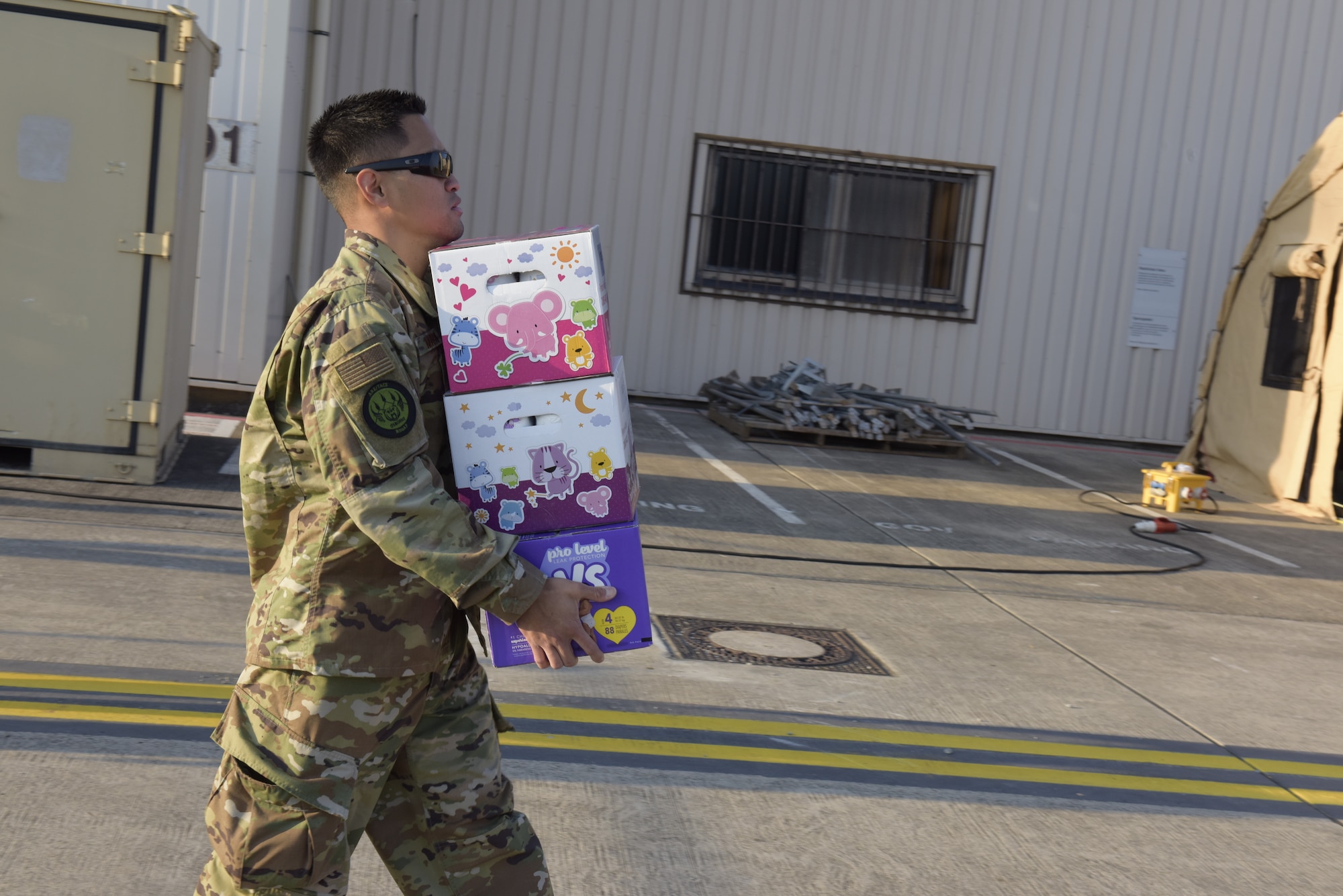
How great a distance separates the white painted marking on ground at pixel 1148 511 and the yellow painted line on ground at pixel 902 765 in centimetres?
488

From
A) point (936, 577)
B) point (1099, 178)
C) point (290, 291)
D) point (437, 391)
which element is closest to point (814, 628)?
point (936, 577)

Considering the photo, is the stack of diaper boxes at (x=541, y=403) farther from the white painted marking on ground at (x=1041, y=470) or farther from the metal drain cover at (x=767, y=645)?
the white painted marking on ground at (x=1041, y=470)

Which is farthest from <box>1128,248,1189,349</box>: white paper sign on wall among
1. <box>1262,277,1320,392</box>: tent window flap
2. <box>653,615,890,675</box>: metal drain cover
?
<box>653,615,890,675</box>: metal drain cover

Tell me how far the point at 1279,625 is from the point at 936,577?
6.11 ft

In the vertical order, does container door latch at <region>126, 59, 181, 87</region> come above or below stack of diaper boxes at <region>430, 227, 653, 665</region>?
above

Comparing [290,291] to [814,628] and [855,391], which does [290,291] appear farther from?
[814,628]

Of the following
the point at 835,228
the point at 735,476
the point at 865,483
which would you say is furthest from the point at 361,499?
the point at 835,228

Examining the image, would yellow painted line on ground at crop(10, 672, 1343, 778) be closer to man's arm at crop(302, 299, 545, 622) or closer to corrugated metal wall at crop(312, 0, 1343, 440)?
man's arm at crop(302, 299, 545, 622)

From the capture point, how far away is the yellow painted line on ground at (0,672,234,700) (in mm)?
4258

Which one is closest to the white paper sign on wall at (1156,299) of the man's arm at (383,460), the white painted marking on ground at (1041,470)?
the white painted marking on ground at (1041,470)

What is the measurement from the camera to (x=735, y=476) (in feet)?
33.6

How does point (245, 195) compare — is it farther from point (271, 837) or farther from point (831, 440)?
point (271, 837)

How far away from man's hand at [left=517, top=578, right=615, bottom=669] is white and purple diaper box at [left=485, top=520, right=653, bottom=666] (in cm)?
2

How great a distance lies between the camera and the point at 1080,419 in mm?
15398
